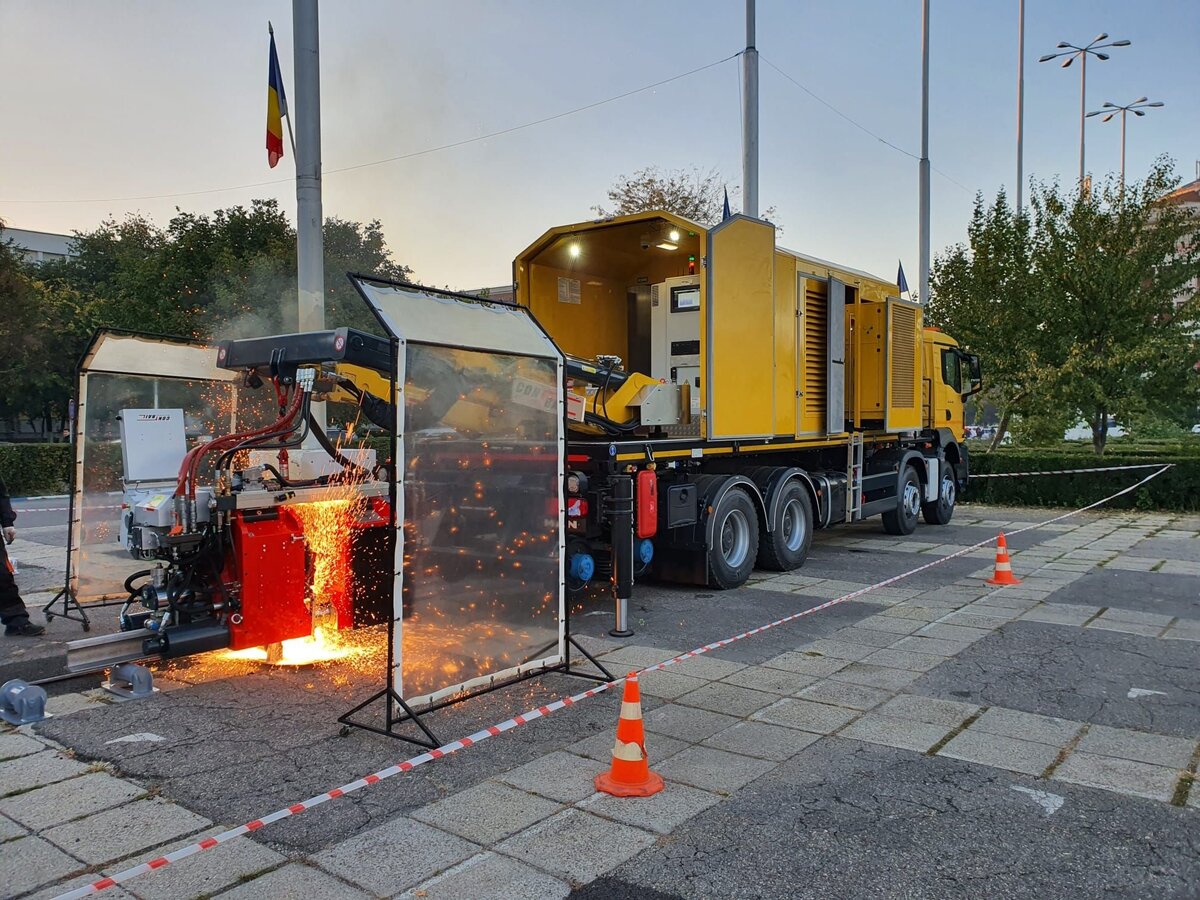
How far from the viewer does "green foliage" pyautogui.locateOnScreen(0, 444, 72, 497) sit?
2091cm

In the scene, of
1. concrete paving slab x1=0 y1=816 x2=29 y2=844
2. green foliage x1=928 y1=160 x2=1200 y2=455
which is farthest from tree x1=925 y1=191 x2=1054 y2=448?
concrete paving slab x1=0 y1=816 x2=29 y2=844

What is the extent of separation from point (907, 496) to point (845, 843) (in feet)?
34.3

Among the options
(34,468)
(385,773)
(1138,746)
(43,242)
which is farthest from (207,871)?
(43,242)

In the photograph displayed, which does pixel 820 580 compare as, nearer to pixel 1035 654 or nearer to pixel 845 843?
pixel 1035 654

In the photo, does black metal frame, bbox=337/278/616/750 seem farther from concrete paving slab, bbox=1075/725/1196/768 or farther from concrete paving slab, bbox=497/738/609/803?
concrete paving slab, bbox=1075/725/1196/768

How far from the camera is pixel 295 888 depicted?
3.22 meters

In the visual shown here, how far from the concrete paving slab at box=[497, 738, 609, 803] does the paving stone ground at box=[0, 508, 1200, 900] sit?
0.05ft

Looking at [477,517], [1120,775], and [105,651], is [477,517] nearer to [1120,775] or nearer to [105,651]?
[105,651]

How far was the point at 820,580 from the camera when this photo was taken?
9625 millimetres

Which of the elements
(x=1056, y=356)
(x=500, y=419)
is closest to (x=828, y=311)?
(x=500, y=419)

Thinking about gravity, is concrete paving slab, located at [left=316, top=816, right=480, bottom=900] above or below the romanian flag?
below

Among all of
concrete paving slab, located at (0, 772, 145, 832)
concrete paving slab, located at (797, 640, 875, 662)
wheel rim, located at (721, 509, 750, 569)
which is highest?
wheel rim, located at (721, 509, 750, 569)

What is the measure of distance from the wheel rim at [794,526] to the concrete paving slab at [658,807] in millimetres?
6404

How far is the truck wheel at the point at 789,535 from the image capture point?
9828 millimetres
